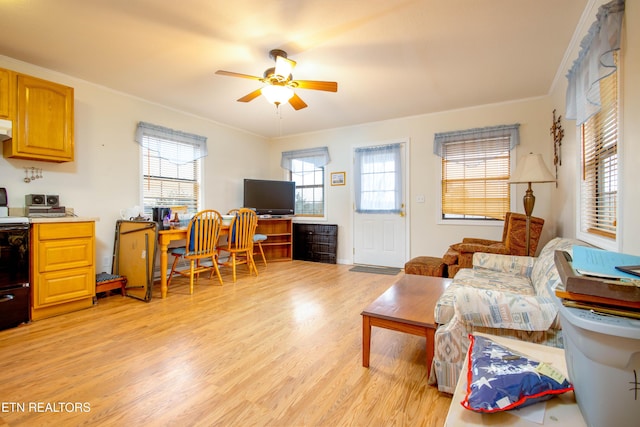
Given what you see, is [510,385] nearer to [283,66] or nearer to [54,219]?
[283,66]

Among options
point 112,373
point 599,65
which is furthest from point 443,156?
point 112,373

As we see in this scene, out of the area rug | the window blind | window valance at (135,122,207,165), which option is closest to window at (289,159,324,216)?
the area rug

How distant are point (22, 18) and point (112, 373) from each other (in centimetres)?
262

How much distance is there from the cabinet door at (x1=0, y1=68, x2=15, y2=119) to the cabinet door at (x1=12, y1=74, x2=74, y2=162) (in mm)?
48

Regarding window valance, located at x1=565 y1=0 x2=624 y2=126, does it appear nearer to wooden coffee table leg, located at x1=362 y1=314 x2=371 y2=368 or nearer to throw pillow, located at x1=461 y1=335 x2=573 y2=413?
throw pillow, located at x1=461 y1=335 x2=573 y2=413

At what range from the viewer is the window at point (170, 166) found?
13.0 ft

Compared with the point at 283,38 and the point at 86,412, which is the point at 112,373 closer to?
the point at 86,412

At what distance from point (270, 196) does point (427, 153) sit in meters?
2.73

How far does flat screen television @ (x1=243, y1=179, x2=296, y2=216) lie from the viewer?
5160 mm

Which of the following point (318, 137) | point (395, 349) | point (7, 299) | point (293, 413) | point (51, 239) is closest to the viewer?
point (293, 413)

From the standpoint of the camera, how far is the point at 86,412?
1.44m

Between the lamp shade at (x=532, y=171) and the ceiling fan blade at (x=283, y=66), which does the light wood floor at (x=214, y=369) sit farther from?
the ceiling fan blade at (x=283, y=66)

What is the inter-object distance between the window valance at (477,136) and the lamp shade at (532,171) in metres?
1.20

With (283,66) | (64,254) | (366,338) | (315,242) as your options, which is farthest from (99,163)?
(366,338)
